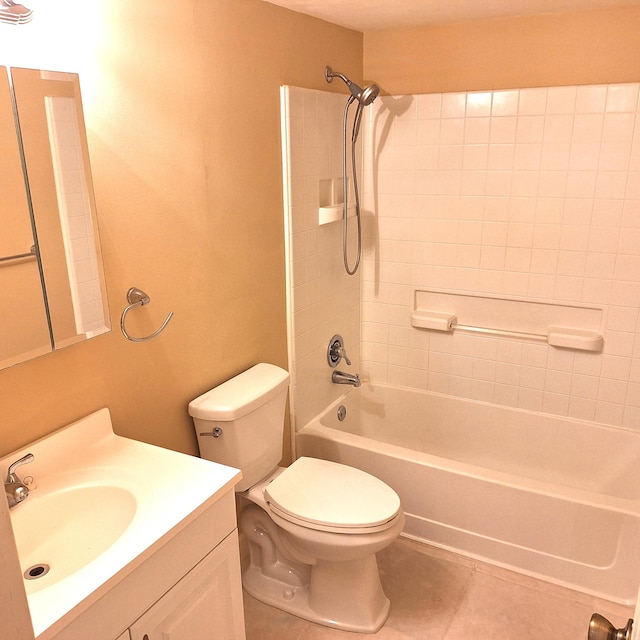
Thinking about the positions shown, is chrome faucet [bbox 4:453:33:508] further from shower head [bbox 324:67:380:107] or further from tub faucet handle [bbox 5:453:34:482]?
shower head [bbox 324:67:380:107]

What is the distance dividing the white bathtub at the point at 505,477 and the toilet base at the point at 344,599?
1.49 feet

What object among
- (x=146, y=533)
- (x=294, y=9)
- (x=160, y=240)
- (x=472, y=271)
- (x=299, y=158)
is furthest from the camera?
(x=472, y=271)

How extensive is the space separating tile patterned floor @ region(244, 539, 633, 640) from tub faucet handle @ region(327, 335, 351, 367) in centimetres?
94

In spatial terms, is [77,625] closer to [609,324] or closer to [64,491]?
[64,491]

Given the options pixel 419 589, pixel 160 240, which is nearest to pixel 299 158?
pixel 160 240

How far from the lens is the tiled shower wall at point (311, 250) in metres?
2.35

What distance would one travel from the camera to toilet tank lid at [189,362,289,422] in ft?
6.40

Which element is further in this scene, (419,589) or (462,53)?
(462,53)

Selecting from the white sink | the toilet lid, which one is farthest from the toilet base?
the white sink

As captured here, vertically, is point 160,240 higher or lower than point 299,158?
lower

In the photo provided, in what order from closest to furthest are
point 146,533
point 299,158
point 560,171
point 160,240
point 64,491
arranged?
point 146,533
point 64,491
point 160,240
point 299,158
point 560,171

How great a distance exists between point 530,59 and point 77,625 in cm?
254

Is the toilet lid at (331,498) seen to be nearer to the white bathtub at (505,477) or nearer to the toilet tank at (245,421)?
the toilet tank at (245,421)

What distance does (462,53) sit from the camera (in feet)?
8.56
